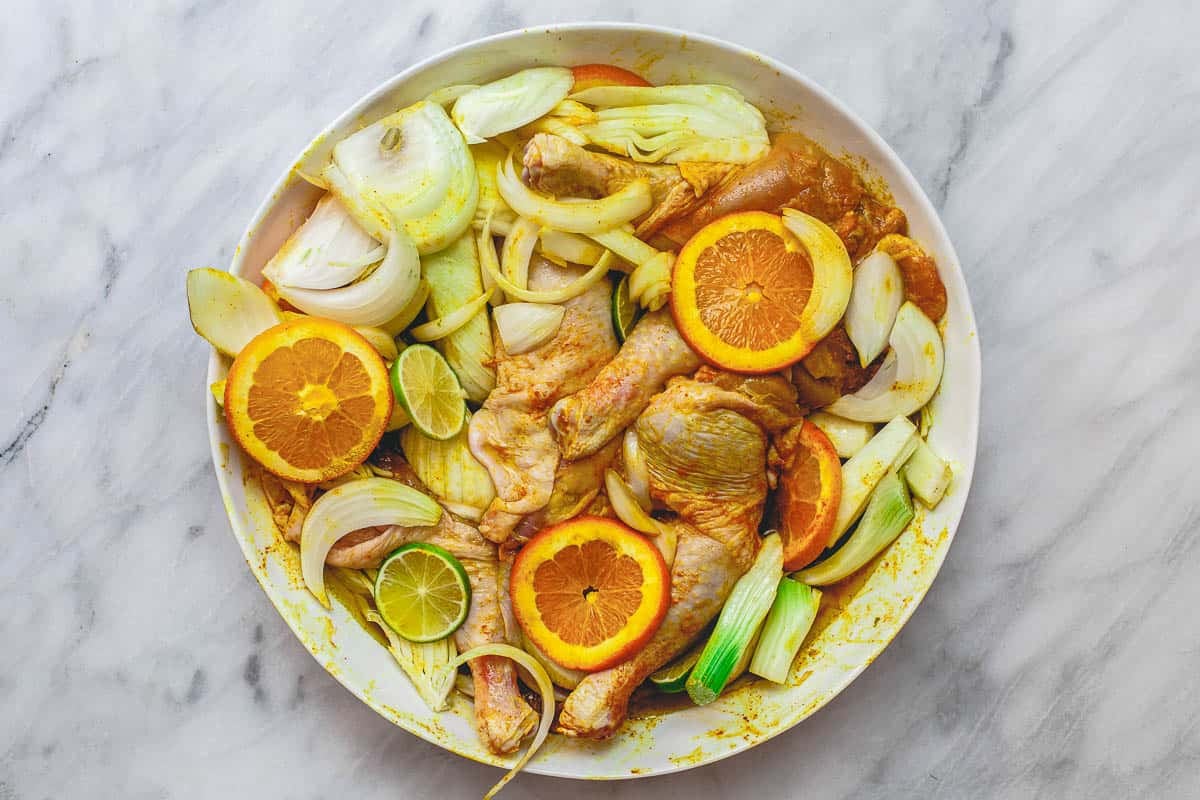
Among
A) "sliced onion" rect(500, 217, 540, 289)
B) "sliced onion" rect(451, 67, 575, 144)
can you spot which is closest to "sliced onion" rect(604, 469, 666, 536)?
"sliced onion" rect(500, 217, 540, 289)

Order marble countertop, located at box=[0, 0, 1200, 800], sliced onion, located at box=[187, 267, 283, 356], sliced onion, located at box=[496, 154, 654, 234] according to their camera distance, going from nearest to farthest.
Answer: sliced onion, located at box=[187, 267, 283, 356] → sliced onion, located at box=[496, 154, 654, 234] → marble countertop, located at box=[0, 0, 1200, 800]

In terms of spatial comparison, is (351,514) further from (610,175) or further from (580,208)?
(610,175)

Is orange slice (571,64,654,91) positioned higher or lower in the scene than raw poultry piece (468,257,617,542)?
higher

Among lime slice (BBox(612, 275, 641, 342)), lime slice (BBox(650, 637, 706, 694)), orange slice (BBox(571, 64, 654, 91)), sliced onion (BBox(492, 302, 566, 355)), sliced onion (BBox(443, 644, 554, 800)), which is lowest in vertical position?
sliced onion (BBox(443, 644, 554, 800))

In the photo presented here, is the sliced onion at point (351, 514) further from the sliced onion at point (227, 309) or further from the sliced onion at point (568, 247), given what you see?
the sliced onion at point (568, 247)

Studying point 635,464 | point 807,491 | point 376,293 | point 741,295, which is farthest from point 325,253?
point 807,491

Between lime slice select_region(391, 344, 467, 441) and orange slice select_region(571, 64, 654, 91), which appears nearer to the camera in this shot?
lime slice select_region(391, 344, 467, 441)

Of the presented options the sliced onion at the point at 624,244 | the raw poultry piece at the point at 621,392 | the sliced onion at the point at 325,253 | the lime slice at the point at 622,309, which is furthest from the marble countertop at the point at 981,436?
the raw poultry piece at the point at 621,392

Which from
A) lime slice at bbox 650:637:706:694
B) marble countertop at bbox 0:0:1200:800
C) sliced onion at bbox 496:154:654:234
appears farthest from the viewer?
marble countertop at bbox 0:0:1200:800

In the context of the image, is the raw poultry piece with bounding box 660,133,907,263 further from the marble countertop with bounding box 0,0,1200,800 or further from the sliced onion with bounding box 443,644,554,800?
the sliced onion with bounding box 443,644,554,800
